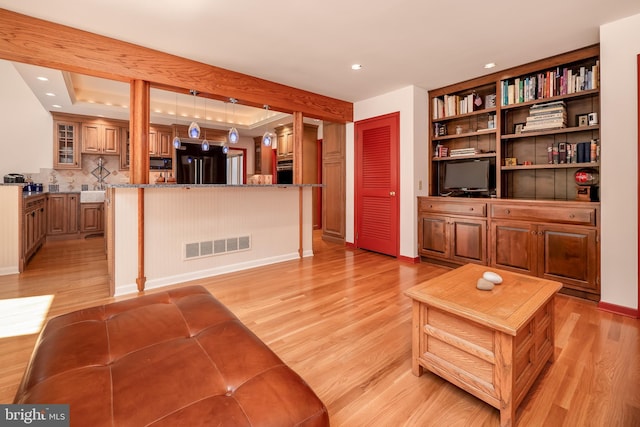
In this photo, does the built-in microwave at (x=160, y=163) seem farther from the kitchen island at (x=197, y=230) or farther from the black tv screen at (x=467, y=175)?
the black tv screen at (x=467, y=175)

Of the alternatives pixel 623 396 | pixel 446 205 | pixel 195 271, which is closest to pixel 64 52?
pixel 195 271

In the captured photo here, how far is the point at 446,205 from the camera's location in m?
3.84

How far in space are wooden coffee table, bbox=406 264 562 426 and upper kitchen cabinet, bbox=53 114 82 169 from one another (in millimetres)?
6851

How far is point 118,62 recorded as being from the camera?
2.80 meters

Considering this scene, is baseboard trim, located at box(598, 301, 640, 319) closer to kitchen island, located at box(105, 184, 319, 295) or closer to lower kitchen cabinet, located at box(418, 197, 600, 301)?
lower kitchen cabinet, located at box(418, 197, 600, 301)

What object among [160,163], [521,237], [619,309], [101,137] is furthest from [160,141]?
[619,309]

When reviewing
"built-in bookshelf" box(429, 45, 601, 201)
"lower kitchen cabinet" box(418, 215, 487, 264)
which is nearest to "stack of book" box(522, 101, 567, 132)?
"built-in bookshelf" box(429, 45, 601, 201)

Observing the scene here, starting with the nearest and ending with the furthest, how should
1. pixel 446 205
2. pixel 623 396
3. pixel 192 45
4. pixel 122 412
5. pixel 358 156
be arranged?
pixel 122 412 → pixel 623 396 → pixel 192 45 → pixel 446 205 → pixel 358 156

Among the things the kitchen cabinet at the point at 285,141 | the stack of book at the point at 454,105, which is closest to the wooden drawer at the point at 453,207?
the stack of book at the point at 454,105

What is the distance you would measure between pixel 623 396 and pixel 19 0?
14.9 ft

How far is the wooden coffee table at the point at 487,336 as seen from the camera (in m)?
1.28

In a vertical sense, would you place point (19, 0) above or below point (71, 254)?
above

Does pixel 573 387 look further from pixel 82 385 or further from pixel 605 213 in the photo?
pixel 82 385

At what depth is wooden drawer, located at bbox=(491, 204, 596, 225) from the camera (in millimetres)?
2713
